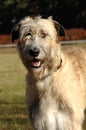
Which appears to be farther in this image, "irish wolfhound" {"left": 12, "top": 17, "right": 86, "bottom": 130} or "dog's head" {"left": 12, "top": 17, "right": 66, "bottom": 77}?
"irish wolfhound" {"left": 12, "top": 17, "right": 86, "bottom": 130}

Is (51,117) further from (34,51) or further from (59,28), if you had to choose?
(59,28)

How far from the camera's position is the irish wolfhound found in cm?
685

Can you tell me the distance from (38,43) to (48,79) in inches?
29.9

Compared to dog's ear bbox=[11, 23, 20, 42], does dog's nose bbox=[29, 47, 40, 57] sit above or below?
below

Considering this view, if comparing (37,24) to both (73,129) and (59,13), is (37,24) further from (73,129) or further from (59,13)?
(59,13)

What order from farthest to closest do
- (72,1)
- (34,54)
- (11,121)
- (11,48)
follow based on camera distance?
(72,1) → (11,48) → (11,121) → (34,54)

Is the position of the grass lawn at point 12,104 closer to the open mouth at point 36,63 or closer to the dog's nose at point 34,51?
the open mouth at point 36,63

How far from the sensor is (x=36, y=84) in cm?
733

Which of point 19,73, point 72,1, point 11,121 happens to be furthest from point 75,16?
point 11,121

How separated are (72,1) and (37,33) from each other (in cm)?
4879

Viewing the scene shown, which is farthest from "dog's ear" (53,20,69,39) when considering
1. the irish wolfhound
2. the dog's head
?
the dog's head

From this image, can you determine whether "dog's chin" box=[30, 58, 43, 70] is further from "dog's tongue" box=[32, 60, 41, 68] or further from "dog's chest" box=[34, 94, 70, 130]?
"dog's chest" box=[34, 94, 70, 130]

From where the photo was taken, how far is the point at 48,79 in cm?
726

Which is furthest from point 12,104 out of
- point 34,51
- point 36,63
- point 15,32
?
point 34,51
